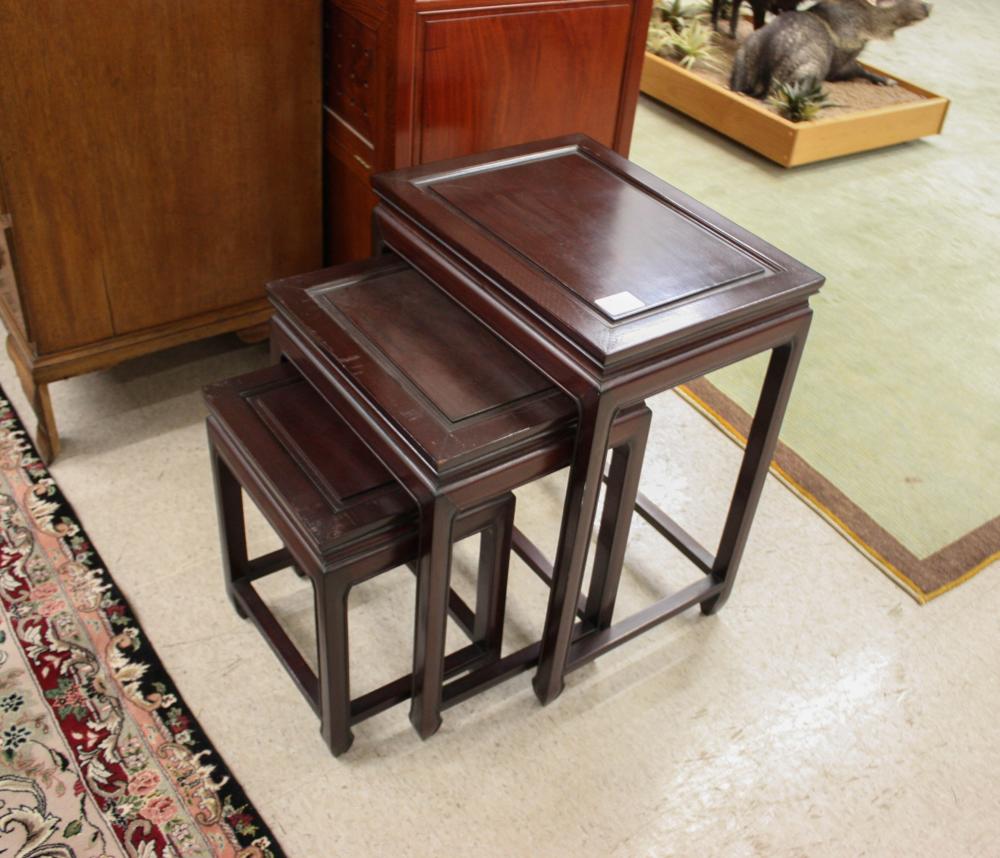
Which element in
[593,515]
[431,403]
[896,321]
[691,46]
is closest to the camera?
[431,403]

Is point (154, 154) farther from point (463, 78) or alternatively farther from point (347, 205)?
point (463, 78)

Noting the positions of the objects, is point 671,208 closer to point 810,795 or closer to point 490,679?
point 490,679

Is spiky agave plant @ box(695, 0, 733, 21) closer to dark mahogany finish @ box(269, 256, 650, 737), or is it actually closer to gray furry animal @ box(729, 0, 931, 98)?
gray furry animal @ box(729, 0, 931, 98)

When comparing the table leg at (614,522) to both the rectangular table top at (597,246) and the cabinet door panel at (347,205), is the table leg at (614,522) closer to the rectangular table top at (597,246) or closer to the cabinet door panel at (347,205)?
the rectangular table top at (597,246)

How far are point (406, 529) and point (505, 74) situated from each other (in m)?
0.87

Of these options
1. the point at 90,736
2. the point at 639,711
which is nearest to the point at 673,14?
the point at 639,711

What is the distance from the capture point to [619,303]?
4.25 ft

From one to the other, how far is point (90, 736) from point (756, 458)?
42.8 inches

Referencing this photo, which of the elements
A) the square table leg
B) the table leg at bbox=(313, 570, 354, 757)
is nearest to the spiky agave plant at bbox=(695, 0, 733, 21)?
the square table leg

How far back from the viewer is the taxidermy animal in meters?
4.16

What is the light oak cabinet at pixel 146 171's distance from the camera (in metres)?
1.64

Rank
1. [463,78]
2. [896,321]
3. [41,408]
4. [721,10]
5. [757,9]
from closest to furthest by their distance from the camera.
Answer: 1. [463,78]
2. [41,408]
3. [896,321]
4. [757,9]
5. [721,10]

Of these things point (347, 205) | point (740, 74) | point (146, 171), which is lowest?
point (740, 74)

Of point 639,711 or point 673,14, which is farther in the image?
point 673,14
